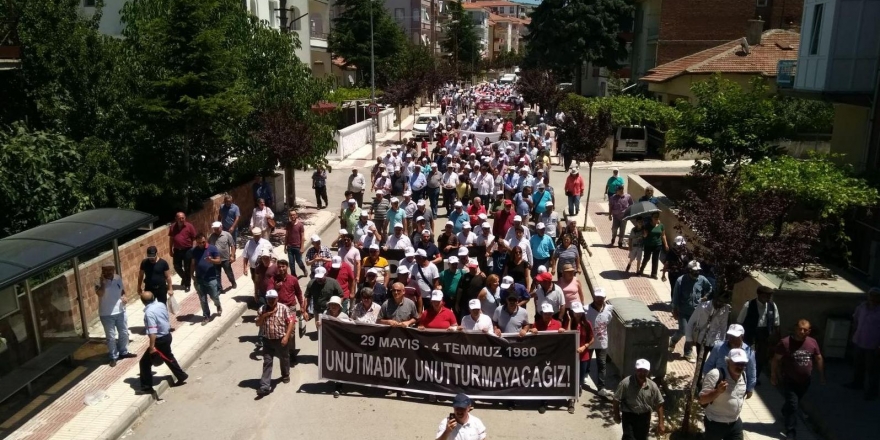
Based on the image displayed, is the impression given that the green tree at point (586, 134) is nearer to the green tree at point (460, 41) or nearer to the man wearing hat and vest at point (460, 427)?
the man wearing hat and vest at point (460, 427)

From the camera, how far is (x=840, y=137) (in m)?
18.4

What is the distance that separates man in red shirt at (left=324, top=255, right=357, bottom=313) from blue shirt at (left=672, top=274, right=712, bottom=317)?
4687 mm

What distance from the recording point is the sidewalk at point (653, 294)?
866cm

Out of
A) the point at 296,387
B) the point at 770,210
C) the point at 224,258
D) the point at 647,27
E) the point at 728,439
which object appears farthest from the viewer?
the point at 647,27

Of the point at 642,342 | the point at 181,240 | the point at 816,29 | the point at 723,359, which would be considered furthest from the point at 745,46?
the point at 723,359

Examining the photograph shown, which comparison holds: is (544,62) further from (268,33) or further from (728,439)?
(728,439)

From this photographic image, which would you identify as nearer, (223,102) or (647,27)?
(223,102)

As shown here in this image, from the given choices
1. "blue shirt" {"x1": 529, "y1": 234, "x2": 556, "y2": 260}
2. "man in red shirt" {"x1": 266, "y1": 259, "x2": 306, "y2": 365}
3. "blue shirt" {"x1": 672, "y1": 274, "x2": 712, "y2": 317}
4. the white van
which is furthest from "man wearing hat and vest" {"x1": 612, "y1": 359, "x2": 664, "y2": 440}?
the white van

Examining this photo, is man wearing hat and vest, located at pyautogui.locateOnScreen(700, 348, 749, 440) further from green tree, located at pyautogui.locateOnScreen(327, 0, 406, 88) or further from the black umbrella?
green tree, located at pyautogui.locateOnScreen(327, 0, 406, 88)

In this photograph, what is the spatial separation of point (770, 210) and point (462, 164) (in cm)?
1352

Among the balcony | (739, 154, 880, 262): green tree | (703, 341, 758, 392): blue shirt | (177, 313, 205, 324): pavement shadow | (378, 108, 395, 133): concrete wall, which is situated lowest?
(177, 313, 205, 324): pavement shadow

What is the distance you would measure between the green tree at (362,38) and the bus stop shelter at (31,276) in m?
46.2

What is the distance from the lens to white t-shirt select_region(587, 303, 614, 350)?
909cm

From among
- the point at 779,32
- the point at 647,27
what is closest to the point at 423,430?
the point at 779,32
